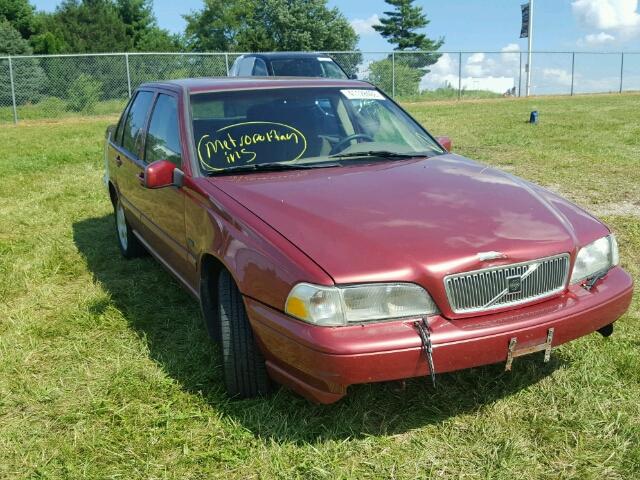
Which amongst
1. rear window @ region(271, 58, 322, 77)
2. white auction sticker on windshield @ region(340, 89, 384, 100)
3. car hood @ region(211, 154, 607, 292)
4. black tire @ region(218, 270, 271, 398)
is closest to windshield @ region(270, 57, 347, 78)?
rear window @ region(271, 58, 322, 77)

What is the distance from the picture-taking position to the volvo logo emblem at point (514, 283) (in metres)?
2.53

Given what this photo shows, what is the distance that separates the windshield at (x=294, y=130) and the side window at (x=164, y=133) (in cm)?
16

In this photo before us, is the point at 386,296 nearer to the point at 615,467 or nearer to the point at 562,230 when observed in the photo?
the point at 562,230

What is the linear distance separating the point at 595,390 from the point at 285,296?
1.62m

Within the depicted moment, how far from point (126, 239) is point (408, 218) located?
330 cm

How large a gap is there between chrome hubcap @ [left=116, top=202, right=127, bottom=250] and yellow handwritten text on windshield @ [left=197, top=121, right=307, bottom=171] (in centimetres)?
203

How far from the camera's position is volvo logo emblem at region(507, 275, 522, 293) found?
253 centimetres

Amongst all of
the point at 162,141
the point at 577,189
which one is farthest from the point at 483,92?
the point at 162,141

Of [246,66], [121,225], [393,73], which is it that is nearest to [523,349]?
[121,225]

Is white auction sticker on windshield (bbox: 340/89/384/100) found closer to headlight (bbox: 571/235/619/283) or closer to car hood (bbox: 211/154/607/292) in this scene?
car hood (bbox: 211/154/607/292)

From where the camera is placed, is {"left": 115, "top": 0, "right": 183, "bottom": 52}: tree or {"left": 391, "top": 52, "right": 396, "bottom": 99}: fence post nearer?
{"left": 391, "top": 52, "right": 396, "bottom": 99}: fence post

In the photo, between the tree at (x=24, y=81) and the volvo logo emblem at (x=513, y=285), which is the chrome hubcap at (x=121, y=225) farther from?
the tree at (x=24, y=81)

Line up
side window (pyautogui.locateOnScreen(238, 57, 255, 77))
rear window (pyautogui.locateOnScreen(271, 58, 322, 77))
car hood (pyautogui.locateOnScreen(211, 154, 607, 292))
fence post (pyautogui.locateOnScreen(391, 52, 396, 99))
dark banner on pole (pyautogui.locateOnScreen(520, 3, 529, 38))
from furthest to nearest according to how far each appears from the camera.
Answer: dark banner on pole (pyautogui.locateOnScreen(520, 3, 529, 38)) < fence post (pyautogui.locateOnScreen(391, 52, 396, 99)) < side window (pyautogui.locateOnScreen(238, 57, 255, 77)) < rear window (pyautogui.locateOnScreen(271, 58, 322, 77)) < car hood (pyautogui.locateOnScreen(211, 154, 607, 292))

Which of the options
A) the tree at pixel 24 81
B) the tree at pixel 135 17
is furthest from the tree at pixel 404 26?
the tree at pixel 24 81
